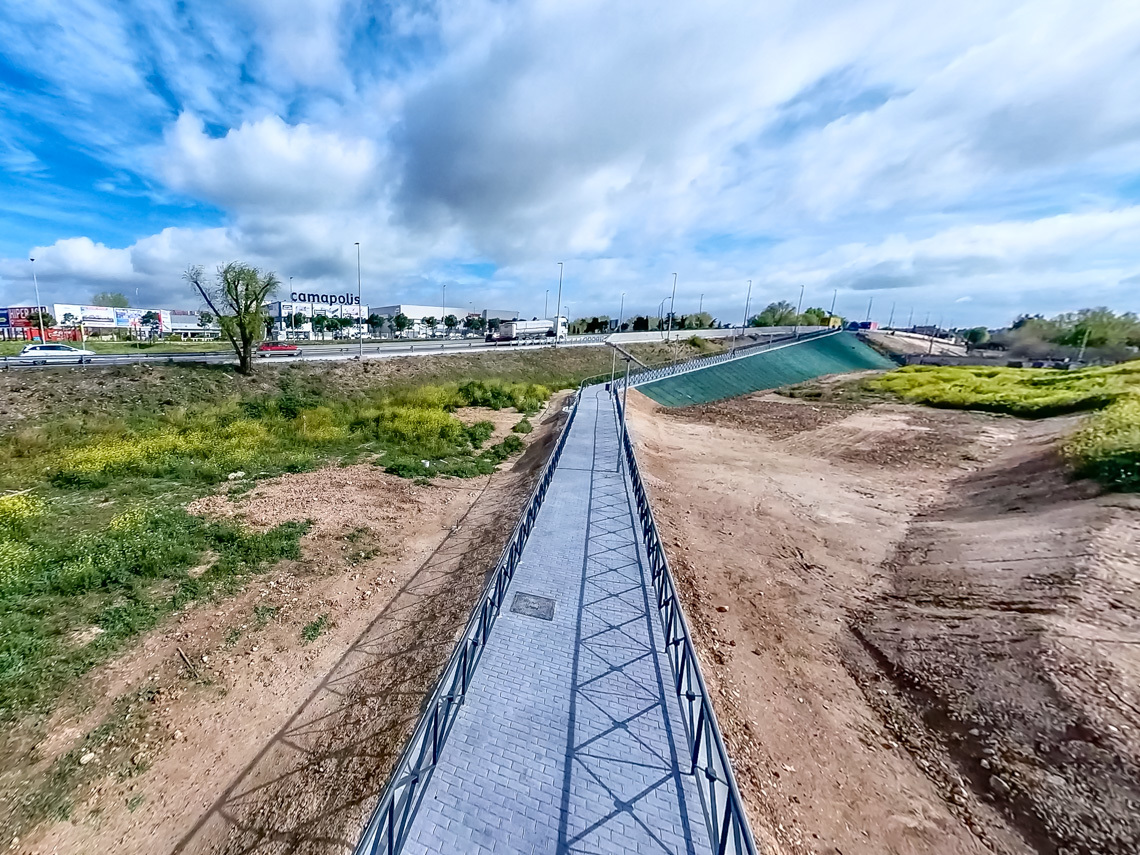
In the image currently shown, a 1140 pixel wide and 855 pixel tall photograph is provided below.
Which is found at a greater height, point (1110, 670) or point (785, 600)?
point (1110, 670)

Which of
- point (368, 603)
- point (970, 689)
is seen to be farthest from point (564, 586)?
point (970, 689)

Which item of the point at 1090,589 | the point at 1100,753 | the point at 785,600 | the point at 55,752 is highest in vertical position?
the point at 1090,589

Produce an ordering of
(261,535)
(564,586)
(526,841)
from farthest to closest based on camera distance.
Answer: (261,535) < (564,586) < (526,841)

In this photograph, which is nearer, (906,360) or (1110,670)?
(1110,670)

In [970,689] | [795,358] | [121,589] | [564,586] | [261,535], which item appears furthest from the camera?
[795,358]

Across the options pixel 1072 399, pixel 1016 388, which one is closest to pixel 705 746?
pixel 1072 399

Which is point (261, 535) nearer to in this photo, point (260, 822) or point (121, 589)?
point (121, 589)

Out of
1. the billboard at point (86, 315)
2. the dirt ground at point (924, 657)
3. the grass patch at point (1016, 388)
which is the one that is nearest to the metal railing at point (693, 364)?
the grass patch at point (1016, 388)
